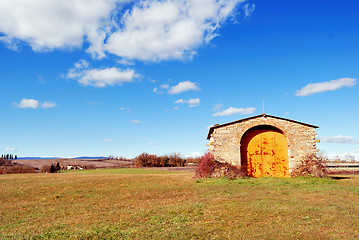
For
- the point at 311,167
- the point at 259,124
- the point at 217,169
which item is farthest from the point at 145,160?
the point at 311,167

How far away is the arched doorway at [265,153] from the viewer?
17.3 meters

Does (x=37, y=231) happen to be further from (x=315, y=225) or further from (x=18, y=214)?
(x=315, y=225)

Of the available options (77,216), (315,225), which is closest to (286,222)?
(315,225)

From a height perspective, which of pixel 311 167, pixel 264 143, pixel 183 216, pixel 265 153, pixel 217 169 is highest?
pixel 264 143

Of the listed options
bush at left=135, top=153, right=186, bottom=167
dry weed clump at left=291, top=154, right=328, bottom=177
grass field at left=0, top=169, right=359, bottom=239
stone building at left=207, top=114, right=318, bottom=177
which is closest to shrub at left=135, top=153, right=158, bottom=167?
bush at left=135, top=153, right=186, bottom=167

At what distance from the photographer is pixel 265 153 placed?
17.5 meters

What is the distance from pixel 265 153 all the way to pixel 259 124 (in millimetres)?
2081

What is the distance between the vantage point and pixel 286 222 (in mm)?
6457

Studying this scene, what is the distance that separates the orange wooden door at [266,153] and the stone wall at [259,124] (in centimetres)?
49

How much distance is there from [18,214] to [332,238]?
29.7 ft

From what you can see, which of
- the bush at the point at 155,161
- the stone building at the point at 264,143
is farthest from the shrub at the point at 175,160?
the stone building at the point at 264,143

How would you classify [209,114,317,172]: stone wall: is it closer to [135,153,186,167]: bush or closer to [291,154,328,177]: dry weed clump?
[291,154,328,177]: dry weed clump

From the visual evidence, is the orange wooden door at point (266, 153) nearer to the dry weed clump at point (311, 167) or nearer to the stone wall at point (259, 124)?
the stone wall at point (259, 124)

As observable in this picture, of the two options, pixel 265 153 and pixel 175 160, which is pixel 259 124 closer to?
pixel 265 153
